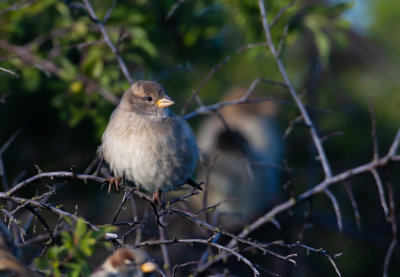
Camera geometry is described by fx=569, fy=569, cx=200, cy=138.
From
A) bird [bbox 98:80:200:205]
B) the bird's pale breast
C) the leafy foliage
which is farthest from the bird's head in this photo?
the leafy foliage

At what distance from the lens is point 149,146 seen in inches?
179

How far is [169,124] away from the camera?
4.76 meters

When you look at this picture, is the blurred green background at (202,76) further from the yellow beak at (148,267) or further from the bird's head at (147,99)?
the yellow beak at (148,267)

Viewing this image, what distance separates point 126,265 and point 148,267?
12cm

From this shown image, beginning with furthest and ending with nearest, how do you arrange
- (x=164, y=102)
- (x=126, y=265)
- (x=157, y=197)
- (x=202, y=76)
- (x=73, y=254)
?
(x=202, y=76)
(x=164, y=102)
(x=157, y=197)
(x=126, y=265)
(x=73, y=254)

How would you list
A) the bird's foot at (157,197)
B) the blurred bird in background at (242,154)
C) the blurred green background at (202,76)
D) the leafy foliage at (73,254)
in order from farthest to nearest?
the blurred bird in background at (242,154) < the blurred green background at (202,76) < the bird's foot at (157,197) < the leafy foliage at (73,254)

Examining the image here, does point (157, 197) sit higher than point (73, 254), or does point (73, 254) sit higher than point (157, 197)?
point (73, 254)

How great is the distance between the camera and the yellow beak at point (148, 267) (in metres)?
2.92

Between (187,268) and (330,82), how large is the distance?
3.59 metres

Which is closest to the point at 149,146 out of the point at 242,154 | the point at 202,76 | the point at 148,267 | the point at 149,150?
the point at 149,150

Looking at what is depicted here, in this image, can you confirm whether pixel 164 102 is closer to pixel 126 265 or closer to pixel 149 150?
pixel 149 150

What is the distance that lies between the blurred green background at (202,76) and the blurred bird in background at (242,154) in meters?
0.36

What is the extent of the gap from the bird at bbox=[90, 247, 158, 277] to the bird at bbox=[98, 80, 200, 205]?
54.7 inches

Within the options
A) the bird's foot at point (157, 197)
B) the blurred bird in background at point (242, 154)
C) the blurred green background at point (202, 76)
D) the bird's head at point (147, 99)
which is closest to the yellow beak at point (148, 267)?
the bird's foot at point (157, 197)
